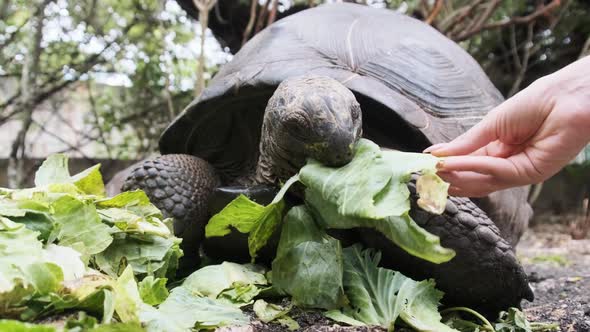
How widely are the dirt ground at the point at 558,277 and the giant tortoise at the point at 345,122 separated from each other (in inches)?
6.5

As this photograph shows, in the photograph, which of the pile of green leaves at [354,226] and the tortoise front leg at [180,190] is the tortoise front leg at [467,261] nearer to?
the pile of green leaves at [354,226]

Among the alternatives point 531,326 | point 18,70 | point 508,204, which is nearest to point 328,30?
point 508,204

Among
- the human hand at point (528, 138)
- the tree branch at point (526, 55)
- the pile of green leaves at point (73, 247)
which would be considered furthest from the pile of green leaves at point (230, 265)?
the tree branch at point (526, 55)

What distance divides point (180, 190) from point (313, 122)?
0.77 m

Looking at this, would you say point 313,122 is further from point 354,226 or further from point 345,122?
point 354,226

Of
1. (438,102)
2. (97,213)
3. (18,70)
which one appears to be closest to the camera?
(97,213)

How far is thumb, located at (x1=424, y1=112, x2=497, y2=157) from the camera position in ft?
5.47

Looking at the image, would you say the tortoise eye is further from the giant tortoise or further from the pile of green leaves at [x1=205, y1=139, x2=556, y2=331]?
the pile of green leaves at [x1=205, y1=139, x2=556, y2=331]

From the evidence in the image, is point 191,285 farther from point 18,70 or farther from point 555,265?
point 18,70

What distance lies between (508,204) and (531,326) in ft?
2.67

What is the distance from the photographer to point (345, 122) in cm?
156

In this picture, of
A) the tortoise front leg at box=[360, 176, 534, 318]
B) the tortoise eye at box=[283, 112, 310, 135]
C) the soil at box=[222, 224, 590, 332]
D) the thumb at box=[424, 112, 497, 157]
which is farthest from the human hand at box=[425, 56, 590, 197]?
the soil at box=[222, 224, 590, 332]

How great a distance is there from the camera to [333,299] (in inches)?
59.2

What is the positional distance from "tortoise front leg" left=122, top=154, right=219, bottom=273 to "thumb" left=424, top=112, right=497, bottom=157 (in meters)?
0.91
